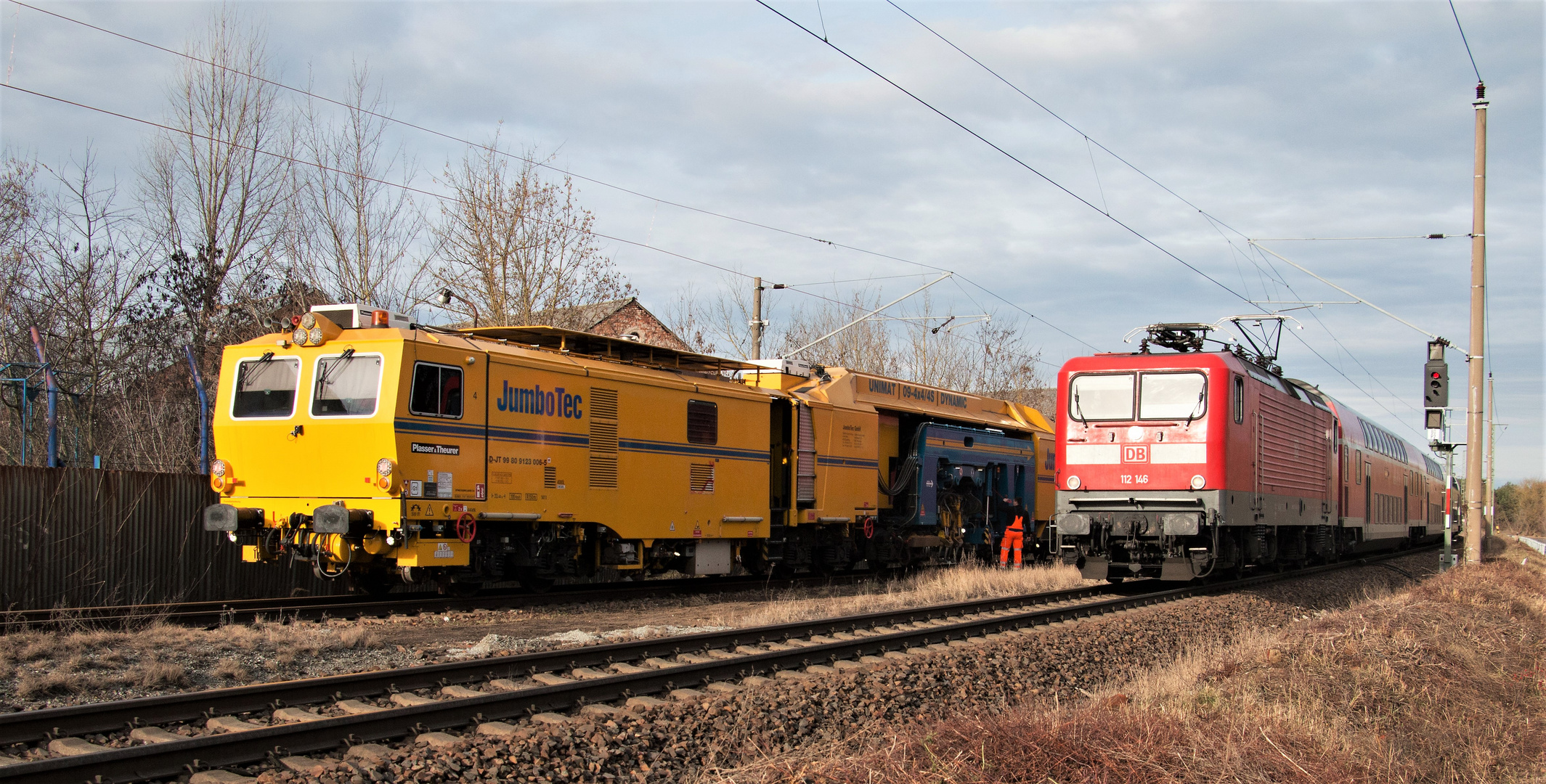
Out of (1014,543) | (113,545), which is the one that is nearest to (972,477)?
(1014,543)

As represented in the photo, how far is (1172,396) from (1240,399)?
1.02 m

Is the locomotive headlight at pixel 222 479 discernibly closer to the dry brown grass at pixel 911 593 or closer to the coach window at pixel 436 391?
the coach window at pixel 436 391

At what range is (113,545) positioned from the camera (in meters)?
12.7

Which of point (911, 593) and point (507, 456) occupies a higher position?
point (507, 456)

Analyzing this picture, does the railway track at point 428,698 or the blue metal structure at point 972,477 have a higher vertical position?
the blue metal structure at point 972,477

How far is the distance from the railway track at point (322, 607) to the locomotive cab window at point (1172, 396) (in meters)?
6.25

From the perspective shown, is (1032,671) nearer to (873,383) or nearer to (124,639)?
(124,639)

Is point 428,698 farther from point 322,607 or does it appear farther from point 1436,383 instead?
point 1436,383

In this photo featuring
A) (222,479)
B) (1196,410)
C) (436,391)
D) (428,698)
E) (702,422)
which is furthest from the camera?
(702,422)

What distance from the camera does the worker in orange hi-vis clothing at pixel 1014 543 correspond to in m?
21.9

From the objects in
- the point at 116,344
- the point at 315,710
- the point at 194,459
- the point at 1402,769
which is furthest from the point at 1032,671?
the point at 116,344

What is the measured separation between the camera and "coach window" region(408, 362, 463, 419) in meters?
11.8

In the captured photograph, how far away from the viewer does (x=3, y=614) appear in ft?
35.7

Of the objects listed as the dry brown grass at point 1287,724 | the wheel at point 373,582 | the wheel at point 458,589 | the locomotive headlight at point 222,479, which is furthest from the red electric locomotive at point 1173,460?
the locomotive headlight at point 222,479
